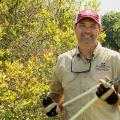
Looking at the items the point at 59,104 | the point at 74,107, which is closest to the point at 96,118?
the point at 74,107

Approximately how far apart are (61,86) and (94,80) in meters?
0.55

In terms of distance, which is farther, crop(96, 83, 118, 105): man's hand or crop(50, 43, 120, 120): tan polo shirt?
crop(50, 43, 120, 120): tan polo shirt

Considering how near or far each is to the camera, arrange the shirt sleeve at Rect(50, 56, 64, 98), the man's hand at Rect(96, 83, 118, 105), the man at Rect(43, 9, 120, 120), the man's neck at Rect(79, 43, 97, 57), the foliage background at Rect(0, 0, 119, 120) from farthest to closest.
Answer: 1. the foliage background at Rect(0, 0, 119, 120)
2. the shirt sleeve at Rect(50, 56, 64, 98)
3. the man's neck at Rect(79, 43, 97, 57)
4. the man at Rect(43, 9, 120, 120)
5. the man's hand at Rect(96, 83, 118, 105)

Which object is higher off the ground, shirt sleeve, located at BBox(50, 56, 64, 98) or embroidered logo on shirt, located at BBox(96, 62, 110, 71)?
embroidered logo on shirt, located at BBox(96, 62, 110, 71)

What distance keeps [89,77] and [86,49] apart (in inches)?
11.1

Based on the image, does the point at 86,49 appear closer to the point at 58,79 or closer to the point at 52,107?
the point at 58,79

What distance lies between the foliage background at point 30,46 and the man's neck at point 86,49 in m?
1.69

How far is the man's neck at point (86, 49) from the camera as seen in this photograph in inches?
153

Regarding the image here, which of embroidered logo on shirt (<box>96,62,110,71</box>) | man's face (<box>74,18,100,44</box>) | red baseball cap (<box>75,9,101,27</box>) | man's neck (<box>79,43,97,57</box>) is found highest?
red baseball cap (<box>75,9,101,27</box>)

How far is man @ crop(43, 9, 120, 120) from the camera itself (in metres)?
3.77

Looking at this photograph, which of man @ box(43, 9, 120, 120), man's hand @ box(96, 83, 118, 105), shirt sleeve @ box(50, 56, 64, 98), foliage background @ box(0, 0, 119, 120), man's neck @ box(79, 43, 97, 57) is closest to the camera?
man's hand @ box(96, 83, 118, 105)

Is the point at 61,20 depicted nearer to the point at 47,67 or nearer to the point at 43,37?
the point at 43,37

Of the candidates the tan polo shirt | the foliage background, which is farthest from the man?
the foliage background

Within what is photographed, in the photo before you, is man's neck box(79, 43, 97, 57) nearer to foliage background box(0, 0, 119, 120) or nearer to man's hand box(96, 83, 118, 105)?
man's hand box(96, 83, 118, 105)
